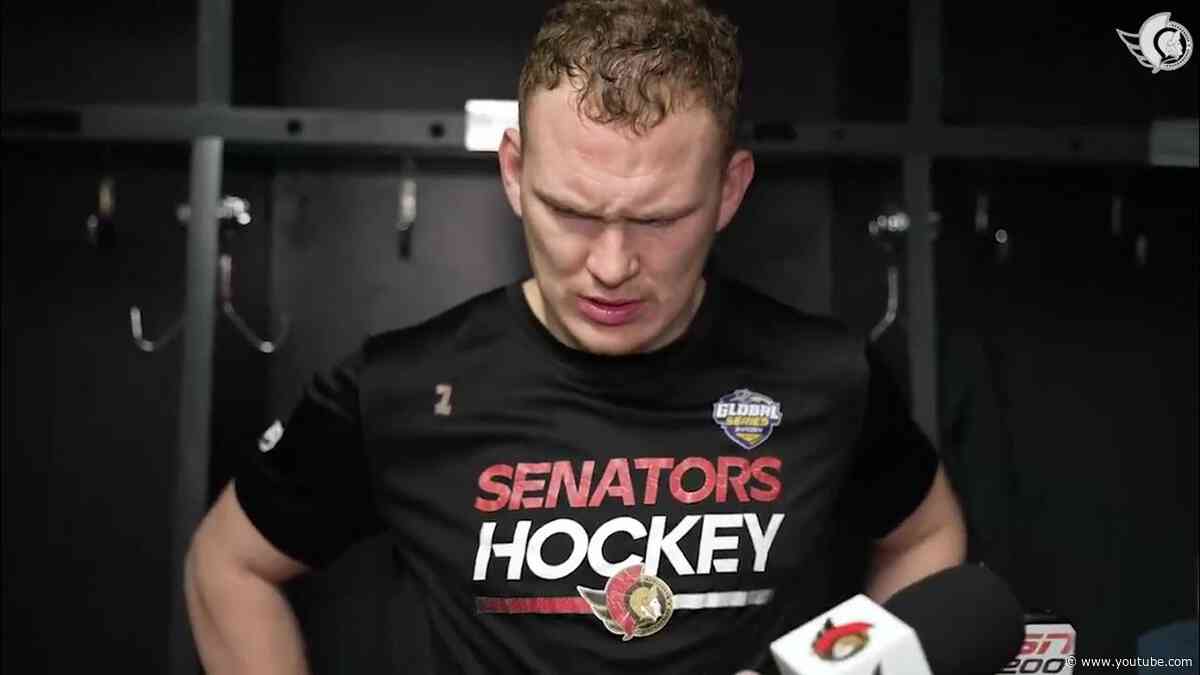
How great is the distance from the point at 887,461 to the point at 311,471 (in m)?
0.55

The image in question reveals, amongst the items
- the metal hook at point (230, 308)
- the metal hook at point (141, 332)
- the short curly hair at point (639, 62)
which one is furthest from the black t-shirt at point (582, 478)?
the metal hook at point (141, 332)

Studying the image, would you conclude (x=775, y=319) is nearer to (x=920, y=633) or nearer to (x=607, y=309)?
(x=607, y=309)

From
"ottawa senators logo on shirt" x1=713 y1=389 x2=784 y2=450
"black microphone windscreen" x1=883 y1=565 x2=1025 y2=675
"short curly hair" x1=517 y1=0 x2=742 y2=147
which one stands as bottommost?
"black microphone windscreen" x1=883 y1=565 x2=1025 y2=675

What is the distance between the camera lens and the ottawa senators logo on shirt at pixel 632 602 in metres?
1.03

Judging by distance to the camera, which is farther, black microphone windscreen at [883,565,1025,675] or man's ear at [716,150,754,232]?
man's ear at [716,150,754,232]

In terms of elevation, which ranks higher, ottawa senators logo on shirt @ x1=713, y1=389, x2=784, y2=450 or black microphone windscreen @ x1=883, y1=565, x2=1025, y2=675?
ottawa senators logo on shirt @ x1=713, y1=389, x2=784, y2=450

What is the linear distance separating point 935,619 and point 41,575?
49.0 inches

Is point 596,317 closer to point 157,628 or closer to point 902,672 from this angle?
point 902,672

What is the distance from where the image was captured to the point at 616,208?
3.05 feet

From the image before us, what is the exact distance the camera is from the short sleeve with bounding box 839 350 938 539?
1127 millimetres

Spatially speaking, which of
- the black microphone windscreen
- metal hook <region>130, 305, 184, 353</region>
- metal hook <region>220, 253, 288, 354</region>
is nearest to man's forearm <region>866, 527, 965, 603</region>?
the black microphone windscreen

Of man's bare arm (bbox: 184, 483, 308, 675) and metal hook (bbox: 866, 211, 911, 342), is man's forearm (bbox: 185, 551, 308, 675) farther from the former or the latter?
Result: metal hook (bbox: 866, 211, 911, 342)

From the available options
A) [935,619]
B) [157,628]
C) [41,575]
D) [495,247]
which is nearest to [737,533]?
[935,619]

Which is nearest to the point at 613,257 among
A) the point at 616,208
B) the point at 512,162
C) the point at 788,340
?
the point at 616,208
